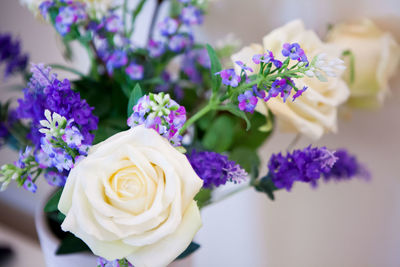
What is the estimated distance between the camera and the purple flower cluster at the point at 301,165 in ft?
0.91

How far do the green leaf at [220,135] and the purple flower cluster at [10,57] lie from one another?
22cm

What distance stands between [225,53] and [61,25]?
0.67ft

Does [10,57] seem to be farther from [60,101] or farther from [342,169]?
[342,169]

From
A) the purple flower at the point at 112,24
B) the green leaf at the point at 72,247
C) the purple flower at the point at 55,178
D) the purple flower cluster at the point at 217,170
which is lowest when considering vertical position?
the green leaf at the point at 72,247

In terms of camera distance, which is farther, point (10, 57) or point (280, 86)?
point (10, 57)

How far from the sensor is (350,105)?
51cm

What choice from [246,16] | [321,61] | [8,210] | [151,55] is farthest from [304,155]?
[8,210]

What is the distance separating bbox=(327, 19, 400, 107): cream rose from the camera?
0.44 meters

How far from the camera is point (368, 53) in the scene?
45 centimetres

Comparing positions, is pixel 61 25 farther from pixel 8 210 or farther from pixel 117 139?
pixel 8 210

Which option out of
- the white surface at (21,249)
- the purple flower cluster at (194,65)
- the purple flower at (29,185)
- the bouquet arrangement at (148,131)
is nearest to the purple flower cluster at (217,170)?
the bouquet arrangement at (148,131)

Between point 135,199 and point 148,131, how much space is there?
4cm

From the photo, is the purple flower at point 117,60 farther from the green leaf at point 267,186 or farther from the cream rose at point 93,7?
the green leaf at point 267,186

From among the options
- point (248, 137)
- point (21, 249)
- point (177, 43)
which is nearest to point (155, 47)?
point (177, 43)
